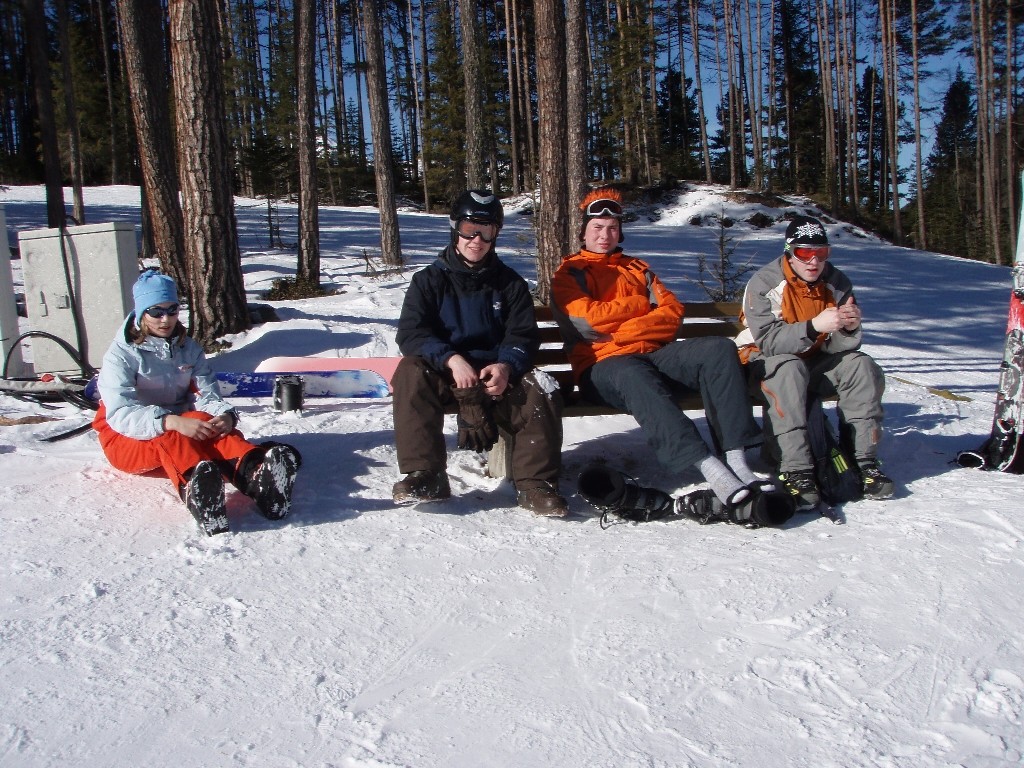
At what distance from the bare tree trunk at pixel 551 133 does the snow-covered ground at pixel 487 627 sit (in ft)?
15.2

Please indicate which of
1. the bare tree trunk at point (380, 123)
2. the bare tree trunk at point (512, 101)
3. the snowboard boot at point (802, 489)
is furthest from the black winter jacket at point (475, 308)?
the bare tree trunk at point (512, 101)

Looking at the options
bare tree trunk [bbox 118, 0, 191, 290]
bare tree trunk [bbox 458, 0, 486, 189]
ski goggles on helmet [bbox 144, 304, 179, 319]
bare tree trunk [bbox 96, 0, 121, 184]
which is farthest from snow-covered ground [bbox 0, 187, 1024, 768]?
bare tree trunk [bbox 96, 0, 121, 184]

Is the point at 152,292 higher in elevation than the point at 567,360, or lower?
higher

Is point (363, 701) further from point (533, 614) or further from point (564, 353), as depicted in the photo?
point (564, 353)

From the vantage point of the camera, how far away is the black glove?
3.49 meters

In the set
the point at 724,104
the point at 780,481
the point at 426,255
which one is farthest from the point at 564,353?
the point at 724,104

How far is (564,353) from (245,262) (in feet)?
43.9

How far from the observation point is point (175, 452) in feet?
11.0

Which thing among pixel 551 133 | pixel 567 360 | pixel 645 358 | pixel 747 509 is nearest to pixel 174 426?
pixel 567 360

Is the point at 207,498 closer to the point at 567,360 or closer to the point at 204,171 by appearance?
the point at 567,360

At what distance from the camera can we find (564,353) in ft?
14.1

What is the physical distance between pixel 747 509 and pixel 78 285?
5.14 metres

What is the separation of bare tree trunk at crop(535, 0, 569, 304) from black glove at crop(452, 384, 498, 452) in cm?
461

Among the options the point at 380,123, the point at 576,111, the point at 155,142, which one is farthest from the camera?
the point at 380,123
